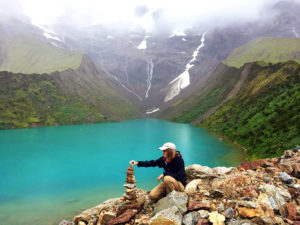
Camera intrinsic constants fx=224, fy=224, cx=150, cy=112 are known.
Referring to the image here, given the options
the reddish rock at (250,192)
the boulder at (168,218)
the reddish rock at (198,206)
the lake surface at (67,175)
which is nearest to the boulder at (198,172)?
the reddish rock at (250,192)

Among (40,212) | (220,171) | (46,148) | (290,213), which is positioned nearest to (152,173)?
(40,212)

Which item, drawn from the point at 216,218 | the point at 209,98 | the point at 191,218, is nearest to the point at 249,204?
the point at 216,218

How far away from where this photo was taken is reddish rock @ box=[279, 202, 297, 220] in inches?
326

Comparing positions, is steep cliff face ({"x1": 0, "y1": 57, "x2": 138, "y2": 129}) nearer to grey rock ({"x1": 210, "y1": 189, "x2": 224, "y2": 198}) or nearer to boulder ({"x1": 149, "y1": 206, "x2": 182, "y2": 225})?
boulder ({"x1": 149, "y1": 206, "x2": 182, "y2": 225})

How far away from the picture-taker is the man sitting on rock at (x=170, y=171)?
1006 cm

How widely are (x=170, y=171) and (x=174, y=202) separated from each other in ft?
4.76

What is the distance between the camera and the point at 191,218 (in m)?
8.64

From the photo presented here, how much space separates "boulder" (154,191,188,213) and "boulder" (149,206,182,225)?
12.4 inches

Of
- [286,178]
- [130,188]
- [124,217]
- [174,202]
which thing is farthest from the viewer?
[286,178]

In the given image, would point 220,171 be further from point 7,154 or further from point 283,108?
point 7,154

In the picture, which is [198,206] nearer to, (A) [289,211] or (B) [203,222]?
(B) [203,222]

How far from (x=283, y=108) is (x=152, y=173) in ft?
→ 129

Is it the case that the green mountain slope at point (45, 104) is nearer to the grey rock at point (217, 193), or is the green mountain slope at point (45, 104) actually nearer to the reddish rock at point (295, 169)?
the grey rock at point (217, 193)

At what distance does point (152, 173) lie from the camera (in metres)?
37.2
